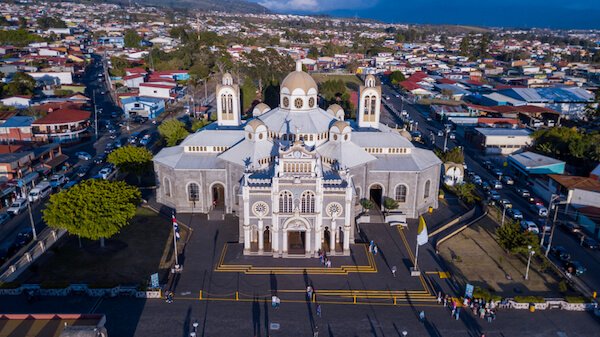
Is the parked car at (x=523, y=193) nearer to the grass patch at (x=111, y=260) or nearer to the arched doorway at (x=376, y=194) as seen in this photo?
the arched doorway at (x=376, y=194)

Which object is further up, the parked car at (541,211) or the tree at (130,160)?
the tree at (130,160)

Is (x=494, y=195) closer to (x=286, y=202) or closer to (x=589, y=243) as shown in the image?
(x=589, y=243)

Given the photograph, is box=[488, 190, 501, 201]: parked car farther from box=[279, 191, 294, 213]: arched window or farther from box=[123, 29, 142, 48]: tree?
box=[123, 29, 142, 48]: tree

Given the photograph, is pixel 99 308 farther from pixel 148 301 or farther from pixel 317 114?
pixel 317 114

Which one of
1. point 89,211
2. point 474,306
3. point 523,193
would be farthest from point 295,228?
point 523,193

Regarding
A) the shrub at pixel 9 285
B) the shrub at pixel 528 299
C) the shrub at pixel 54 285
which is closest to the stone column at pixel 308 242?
the shrub at pixel 528 299
